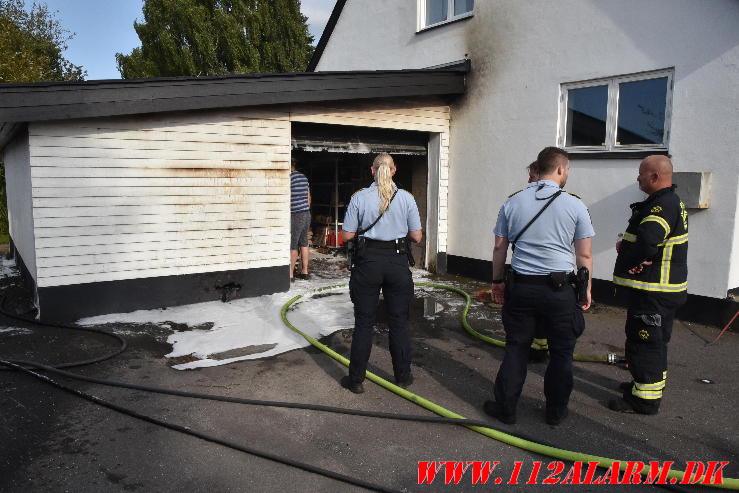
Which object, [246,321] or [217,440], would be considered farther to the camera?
[246,321]

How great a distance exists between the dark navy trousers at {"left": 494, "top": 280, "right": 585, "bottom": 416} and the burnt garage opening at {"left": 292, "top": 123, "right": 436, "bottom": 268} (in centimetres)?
516

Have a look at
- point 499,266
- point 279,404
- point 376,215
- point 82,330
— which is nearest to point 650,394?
point 499,266

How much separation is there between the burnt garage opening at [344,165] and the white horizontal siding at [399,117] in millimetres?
295

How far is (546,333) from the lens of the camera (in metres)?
3.59

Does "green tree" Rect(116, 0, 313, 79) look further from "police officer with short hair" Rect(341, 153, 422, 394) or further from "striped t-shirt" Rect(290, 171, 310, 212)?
"police officer with short hair" Rect(341, 153, 422, 394)

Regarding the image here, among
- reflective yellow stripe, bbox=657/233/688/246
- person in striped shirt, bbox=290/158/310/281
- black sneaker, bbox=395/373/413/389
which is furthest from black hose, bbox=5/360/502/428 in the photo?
person in striped shirt, bbox=290/158/310/281

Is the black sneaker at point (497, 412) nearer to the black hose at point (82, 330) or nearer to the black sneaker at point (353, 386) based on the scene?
the black sneaker at point (353, 386)

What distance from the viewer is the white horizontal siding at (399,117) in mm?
7660

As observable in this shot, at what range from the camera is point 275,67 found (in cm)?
2627

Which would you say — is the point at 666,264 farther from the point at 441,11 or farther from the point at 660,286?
the point at 441,11

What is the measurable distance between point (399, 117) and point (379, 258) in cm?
492

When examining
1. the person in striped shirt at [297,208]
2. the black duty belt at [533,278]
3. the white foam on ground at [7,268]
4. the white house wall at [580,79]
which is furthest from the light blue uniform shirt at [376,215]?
the white foam on ground at [7,268]

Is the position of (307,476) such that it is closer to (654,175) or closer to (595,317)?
(654,175)

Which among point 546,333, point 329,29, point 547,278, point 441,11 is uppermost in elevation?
point 329,29
